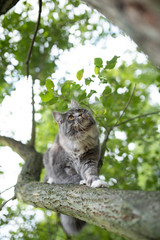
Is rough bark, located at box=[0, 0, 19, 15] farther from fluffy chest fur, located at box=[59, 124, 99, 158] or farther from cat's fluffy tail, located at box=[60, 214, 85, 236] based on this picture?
cat's fluffy tail, located at box=[60, 214, 85, 236]

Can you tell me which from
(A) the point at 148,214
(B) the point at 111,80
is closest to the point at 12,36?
(B) the point at 111,80

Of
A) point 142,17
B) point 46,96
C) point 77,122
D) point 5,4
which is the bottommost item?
point 142,17

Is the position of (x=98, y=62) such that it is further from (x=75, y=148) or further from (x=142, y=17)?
(x=75, y=148)

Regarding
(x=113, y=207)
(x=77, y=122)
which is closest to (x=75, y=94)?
(x=77, y=122)

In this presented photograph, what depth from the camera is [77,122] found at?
3.40 meters

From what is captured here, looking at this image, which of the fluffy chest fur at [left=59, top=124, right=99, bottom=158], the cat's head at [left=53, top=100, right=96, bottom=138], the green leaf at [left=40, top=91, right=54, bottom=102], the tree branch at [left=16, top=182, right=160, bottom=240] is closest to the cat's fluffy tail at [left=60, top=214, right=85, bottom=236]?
the fluffy chest fur at [left=59, top=124, right=99, bottom=158]

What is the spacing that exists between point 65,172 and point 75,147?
0.51 metres

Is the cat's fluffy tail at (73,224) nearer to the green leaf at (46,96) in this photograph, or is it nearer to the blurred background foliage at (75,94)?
the blurred background foliage at (75,94)

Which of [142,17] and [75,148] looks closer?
[142,17]

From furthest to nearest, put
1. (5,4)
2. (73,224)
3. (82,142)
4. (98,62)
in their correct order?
(82,142) < (73,224) < (5,4) < (98,62)

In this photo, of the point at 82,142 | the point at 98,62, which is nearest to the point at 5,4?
the point at 98,62

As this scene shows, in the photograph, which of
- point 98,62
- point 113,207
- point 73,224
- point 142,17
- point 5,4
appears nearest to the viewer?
point 142,17

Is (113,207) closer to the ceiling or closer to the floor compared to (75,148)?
closer to the floor

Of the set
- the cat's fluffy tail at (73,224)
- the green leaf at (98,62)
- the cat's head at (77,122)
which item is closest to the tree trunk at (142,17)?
the green leaf at (98,62)
